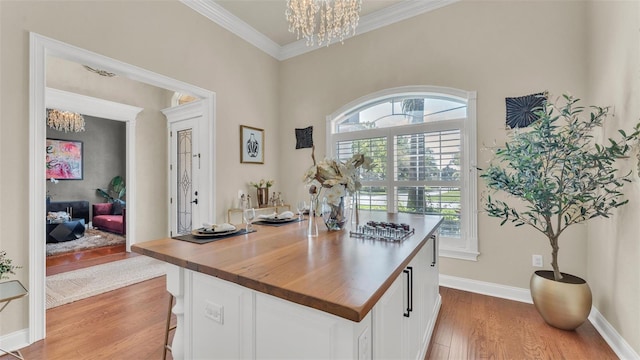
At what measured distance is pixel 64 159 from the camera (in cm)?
647

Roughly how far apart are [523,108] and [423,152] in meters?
1.02

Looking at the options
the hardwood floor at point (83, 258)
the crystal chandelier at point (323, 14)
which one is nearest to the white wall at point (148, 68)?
the hardwood floor at point (83, 258)

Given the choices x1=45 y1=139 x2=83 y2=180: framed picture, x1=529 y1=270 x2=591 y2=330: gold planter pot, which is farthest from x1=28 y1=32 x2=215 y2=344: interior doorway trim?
x1=45 y1=139 x2=83 y2=180: framed picture

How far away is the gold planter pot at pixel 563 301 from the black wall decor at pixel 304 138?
2.99 meters

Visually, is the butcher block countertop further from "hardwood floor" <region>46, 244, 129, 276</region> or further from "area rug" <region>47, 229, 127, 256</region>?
"area rug" <region>47, 229, 127, 256</region>

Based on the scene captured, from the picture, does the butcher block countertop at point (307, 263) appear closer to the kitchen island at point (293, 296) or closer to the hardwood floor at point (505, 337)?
the kitchen island at point (293, 296)

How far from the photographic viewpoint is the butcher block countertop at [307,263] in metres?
0.78

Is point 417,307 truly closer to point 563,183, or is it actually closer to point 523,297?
point 563,183

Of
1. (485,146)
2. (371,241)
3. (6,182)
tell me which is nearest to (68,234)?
(6,182)

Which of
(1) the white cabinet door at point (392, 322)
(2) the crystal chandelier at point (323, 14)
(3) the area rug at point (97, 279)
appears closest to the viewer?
(1) the white cabinet door at point (392, 322)

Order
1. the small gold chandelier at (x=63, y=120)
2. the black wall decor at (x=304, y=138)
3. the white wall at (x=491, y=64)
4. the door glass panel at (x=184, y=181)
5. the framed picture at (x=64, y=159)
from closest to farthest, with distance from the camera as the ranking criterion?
the white wall at (x=491, y=64) < the black wall decor at (x=304, y=138) < the door glass panel at (x=184, y=181) < the small gold chandelier at (x=63, y=120) < the framed picture at (x=64, y=159)

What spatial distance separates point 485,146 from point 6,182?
4.03m

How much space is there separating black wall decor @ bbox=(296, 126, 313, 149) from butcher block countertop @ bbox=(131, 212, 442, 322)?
2531 mm

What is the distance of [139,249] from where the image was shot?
1.31 metres
